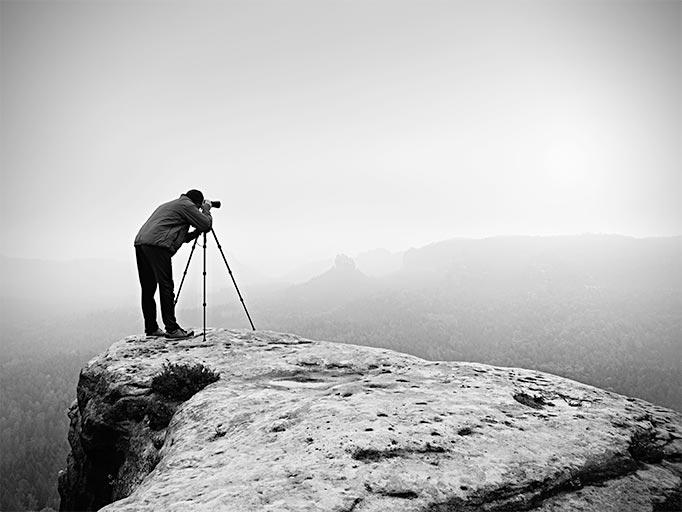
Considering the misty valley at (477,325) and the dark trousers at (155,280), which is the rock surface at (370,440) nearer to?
the dark trousers at (155,280)

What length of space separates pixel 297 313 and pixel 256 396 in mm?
73191

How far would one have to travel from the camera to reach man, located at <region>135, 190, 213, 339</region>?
383 inches

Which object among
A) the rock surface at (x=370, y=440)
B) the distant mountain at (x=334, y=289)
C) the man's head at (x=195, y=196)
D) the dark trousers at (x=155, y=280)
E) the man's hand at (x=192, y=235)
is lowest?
the distant mountain at (x=334, y=289)

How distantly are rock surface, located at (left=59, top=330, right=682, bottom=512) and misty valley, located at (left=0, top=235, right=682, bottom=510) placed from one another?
94.9 feet

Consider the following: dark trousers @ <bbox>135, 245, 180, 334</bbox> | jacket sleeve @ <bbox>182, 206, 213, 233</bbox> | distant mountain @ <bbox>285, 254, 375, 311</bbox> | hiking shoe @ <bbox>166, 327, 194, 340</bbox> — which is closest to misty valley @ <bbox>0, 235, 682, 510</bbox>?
distant mountain @ <bbox>285, 254, 375, 311</bbox>

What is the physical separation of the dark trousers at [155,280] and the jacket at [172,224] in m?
0.22

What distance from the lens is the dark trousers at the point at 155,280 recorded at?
976 centimetres

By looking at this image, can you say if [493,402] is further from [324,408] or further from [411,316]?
[411,316]

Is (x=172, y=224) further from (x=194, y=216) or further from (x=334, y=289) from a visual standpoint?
(x=334, y=289)

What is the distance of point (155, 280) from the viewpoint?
404 inches

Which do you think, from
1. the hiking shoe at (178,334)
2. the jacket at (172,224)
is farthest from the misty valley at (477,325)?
the jacket at (172,224)

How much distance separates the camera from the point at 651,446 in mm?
5098

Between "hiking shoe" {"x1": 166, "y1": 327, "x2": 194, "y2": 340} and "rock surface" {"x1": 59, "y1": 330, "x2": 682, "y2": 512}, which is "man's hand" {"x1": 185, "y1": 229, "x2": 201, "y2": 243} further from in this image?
"rock surface" {"x1": 59, "y1": 330, "x2": 682, "y2": 512}

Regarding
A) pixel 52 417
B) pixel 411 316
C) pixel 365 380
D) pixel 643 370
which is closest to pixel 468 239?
pixel 411 316
